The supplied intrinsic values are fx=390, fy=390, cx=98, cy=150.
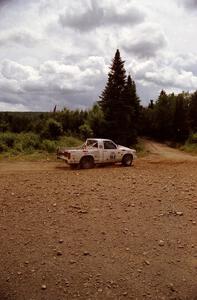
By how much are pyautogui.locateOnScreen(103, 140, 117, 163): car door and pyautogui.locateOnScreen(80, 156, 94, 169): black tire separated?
76 cm

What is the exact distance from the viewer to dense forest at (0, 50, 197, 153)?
30.2m

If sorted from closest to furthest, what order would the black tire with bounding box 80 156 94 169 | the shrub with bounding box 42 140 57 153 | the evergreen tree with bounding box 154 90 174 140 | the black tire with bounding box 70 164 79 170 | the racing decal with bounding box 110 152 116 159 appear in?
1. the black tire with bounding box 80 156 94 169
2. the black tire with bounding box 70 164 79 170
3. the racing decal with bounding box 110 152 116 159
4. the shrub with bounding box 42 140 57 153
5. the evergreen tree with bounding box 154 90 174 140

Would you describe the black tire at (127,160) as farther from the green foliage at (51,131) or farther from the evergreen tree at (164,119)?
the evergreen tree at (164,119)

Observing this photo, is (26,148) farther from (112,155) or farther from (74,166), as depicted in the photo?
(112,155)

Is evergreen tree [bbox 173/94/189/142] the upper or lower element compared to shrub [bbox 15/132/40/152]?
upper

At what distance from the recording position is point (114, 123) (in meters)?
39.4

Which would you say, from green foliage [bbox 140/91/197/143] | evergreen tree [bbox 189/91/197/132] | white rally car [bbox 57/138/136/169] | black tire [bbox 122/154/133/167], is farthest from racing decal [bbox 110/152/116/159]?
evergreen tree [bbox 189/91/197/132]

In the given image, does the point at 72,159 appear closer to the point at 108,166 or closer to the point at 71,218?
the point at 108,166

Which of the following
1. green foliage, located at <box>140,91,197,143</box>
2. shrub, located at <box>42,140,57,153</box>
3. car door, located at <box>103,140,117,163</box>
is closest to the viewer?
car door, located at <box>103,140,117,163</box>

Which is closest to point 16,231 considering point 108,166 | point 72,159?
point 72,159

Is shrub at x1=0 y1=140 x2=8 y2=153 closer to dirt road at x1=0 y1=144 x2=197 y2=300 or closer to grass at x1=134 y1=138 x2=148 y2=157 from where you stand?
grass at x1=134 y1=138 x2=148 y2=157

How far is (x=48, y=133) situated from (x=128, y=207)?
23.3 meters

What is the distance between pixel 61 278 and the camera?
688 centimetres

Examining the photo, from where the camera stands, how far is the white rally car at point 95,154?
18062mm
